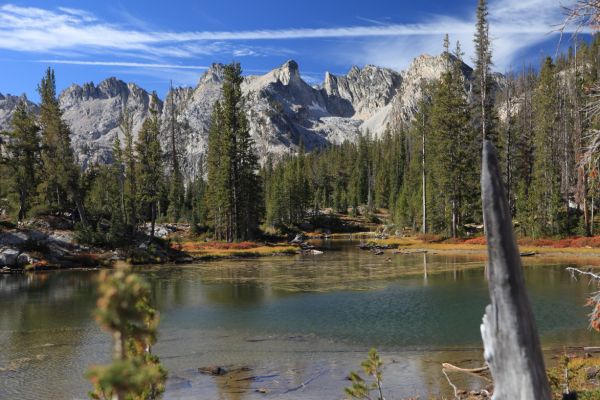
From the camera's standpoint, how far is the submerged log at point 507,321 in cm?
380

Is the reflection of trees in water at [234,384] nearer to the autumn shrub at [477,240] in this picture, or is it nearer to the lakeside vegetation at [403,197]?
the lakeside vegetation at [403,197]

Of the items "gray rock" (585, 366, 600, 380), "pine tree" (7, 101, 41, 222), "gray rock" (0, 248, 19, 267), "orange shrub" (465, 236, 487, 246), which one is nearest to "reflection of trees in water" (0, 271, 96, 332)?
"gray rock" (0, 248, 19, 267)

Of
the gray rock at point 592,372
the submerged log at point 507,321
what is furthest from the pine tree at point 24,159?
the submerged log at point 507,321

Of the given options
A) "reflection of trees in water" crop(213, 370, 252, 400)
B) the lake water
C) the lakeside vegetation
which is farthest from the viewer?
the lakeside vegetation

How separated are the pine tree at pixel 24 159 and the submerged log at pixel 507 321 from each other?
2022 inches

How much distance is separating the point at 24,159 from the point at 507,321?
186ft

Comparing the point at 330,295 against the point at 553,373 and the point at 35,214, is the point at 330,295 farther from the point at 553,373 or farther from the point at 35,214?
the point at 35,214

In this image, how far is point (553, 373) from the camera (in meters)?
10.2

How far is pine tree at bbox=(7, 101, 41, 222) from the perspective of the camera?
1879 inches

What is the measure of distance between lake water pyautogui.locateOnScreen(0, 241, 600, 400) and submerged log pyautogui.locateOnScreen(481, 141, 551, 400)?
27.1 feet

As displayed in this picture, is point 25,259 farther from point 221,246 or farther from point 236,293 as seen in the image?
point 236,293

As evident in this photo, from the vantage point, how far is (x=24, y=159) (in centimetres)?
5169

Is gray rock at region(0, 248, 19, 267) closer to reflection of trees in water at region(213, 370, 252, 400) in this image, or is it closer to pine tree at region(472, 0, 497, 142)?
reflection of trees in water at region(213, 370, 252, 400)

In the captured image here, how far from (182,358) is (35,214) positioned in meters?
36.1
